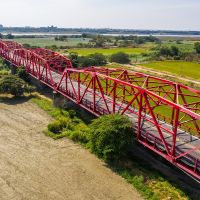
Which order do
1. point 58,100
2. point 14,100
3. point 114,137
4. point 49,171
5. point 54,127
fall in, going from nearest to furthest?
point 114,137 → point 49,171 → point 54,127 → point 58,100 → point 14,100

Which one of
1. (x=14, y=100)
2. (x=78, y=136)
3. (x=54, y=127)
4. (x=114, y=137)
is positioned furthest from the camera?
(x=14, y=100)

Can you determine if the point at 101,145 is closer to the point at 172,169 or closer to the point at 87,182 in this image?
the point at 87,182

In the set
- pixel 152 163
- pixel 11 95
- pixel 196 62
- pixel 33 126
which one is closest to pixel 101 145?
pixel 152 163

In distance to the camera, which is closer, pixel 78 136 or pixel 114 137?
pixel 114 137

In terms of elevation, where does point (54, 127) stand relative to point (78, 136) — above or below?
above

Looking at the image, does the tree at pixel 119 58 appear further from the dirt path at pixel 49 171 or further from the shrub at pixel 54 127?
the dirt path at pixel 49 171

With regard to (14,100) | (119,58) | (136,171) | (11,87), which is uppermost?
(119,58)

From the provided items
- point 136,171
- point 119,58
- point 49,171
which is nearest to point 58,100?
point 49,171

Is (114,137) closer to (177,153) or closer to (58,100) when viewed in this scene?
(177,153)
